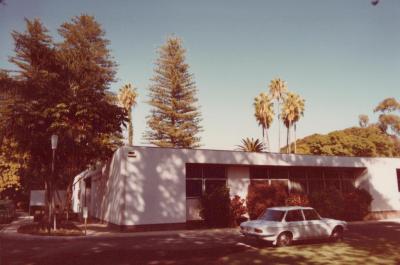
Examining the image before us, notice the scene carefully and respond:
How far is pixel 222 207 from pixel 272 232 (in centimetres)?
816

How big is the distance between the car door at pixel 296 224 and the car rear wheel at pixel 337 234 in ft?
5.17

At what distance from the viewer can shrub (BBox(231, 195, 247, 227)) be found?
68.4 ft

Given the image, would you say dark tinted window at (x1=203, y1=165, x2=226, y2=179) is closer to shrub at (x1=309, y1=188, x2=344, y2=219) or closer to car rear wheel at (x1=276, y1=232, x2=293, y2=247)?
shrub at (x1=309, y1=188, x2=344, y2=219)

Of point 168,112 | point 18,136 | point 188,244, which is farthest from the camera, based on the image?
point 168,112

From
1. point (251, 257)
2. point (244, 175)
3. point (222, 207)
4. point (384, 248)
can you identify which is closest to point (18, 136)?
point (222, 207)

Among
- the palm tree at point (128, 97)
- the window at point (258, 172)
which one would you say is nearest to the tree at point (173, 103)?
the palm tree at point (128, 97)

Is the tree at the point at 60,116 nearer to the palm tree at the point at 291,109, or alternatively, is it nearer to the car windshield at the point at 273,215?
the car windshield at the point at 273,215

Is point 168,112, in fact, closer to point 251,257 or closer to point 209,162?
point 209,162

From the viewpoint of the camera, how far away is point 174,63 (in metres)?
49.3

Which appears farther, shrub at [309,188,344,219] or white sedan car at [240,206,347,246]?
shrub at [309,188,344,219]

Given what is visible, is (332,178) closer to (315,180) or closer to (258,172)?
(315,180)

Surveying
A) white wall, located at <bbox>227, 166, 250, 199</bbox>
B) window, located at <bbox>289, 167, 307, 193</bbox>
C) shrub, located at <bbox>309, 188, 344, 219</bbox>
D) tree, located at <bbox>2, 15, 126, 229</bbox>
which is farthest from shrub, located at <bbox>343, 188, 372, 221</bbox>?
tree, located at <bbox>2, 15, 126, 229</bbox>

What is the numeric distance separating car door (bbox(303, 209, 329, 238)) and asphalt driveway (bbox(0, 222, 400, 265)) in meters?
0.85

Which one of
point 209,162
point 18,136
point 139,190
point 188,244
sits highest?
point 18,136
